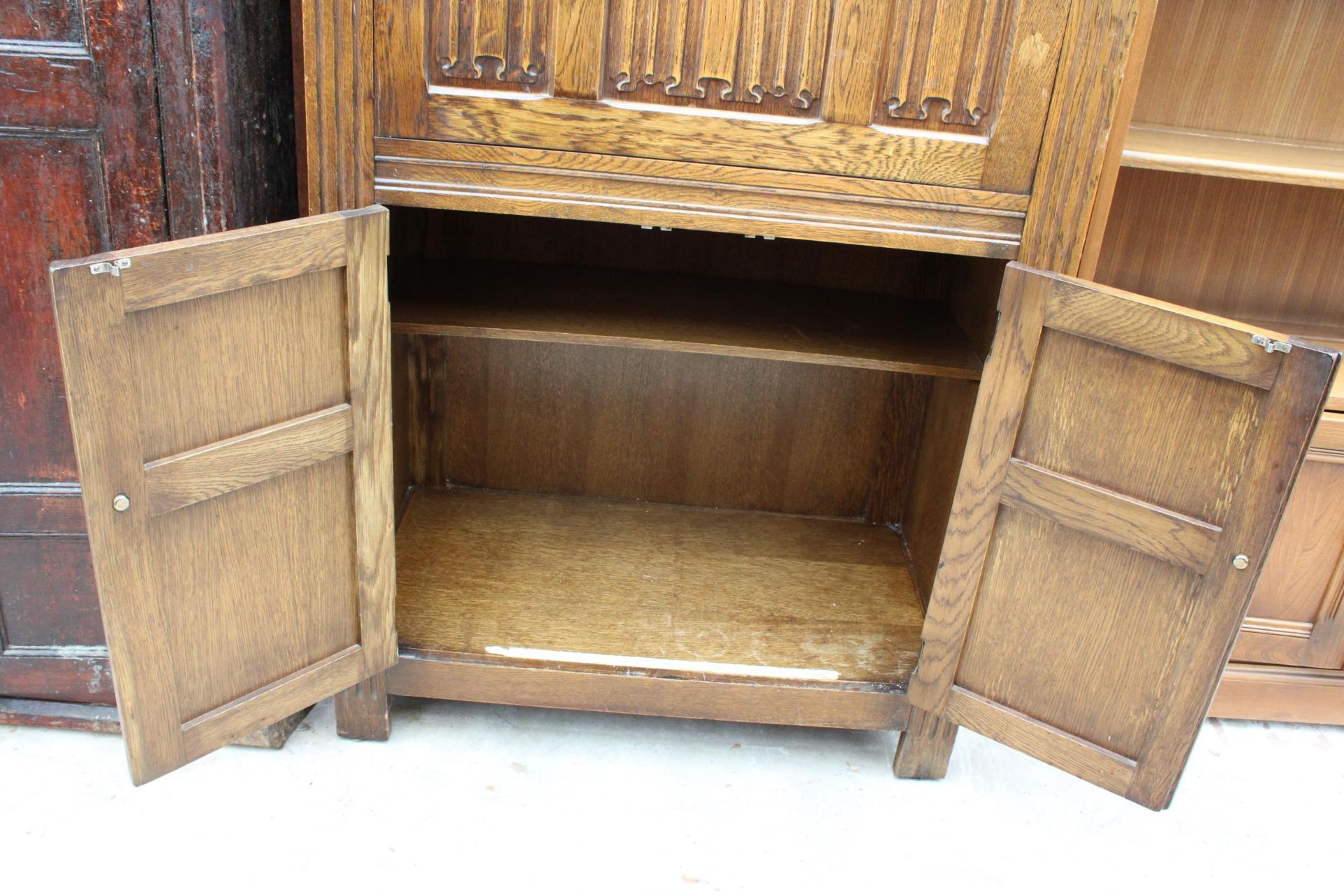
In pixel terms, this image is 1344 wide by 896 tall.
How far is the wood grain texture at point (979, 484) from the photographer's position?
4.84 ft

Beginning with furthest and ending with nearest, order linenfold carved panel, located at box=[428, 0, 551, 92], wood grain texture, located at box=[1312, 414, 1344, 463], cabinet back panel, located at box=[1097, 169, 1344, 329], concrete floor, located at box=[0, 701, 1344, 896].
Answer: cabinet back panel, located at box=[1097, 169, 1344, 329] < wood grain texture, located at box=[1312, 414, 1344, 463] < concrete floor, located at box=[0, 701, 1344, 896] < linenfold carved panel, located at box=[428, 0, 551, 92]

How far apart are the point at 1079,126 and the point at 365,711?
150cm

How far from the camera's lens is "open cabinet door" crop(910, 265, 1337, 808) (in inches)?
53.4

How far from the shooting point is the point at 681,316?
6.40 feet

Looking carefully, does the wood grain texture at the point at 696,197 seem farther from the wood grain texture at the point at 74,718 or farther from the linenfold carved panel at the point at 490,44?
the wood grain texture at the point at 74,718

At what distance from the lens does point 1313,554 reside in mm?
2002

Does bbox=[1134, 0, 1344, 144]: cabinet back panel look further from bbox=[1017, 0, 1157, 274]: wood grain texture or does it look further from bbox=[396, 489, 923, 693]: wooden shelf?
bbox=[396, 489, 923, 693]: wooden shelf

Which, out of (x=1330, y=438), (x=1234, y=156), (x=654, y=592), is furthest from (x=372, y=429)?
(x=1330, y=438)

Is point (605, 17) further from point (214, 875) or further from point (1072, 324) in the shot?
point (214, 875)

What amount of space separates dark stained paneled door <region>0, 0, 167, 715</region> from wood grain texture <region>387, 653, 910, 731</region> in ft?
1.87

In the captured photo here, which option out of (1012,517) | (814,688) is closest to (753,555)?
(814,688)

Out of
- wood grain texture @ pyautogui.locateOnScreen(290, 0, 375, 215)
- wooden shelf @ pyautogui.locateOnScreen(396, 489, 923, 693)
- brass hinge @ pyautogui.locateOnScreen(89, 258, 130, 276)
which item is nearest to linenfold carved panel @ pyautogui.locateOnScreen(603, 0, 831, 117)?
wood grain texture @ pyautogui.locateOnScreen(290, 0, 375, 215)

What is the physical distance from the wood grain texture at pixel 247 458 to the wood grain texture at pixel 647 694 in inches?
19.1

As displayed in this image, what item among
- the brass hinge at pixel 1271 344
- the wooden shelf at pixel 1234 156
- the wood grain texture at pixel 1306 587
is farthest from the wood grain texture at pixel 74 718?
the wood grain texture at pixel 1306 587
